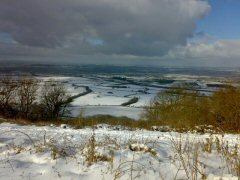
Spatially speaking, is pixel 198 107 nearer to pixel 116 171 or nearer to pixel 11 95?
pixel 11 95

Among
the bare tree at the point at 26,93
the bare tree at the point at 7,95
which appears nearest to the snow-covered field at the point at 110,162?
the bare tree at the point at 7,95

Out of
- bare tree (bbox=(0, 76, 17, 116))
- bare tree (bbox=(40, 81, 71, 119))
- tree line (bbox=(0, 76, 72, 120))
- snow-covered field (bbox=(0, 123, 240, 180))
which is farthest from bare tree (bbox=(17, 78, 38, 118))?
snow-covered field (bbox=(0, 123, 240, 180))

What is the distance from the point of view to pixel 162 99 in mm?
47125

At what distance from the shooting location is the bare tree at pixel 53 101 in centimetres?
4350

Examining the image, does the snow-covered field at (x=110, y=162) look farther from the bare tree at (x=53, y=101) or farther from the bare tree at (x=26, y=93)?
the bare tree at (x=53, y=101)

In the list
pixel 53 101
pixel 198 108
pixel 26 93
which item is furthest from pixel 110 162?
pixel 53 101

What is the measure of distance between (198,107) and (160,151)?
97.1ft

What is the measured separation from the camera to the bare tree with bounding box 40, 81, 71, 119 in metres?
43.5

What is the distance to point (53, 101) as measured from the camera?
45281 millimetres

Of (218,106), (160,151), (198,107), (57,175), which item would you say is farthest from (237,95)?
(57,175)

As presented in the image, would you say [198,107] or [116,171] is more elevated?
[116,171]

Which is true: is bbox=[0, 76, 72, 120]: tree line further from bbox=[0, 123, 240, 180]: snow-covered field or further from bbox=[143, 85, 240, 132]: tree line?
bbox=[0, 123, 240, 180]: snow-covered field

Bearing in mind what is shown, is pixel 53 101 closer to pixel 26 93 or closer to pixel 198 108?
pixel 26 93

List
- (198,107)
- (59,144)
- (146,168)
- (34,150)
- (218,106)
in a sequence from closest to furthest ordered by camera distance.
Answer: (146,168), (34,150), (59,144), (218,106), (198,107)
